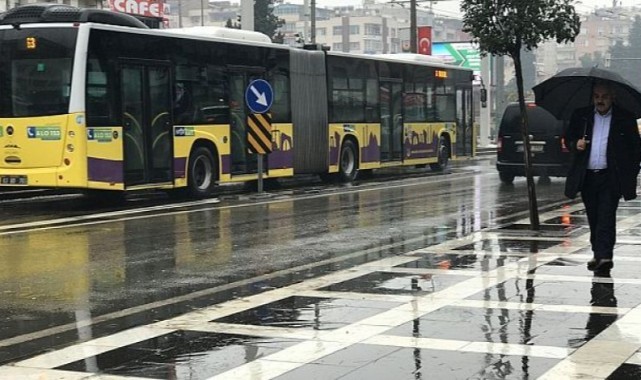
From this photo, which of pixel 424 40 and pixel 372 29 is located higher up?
pixel 372 29

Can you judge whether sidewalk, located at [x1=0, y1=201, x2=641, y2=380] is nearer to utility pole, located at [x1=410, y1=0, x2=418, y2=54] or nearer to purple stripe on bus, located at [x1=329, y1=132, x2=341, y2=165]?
purple stripe on bus, located at [x1=329, y1=132, x2=341, y2=165]

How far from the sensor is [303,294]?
891 centimetres

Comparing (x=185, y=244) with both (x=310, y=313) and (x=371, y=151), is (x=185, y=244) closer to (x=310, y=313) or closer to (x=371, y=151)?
(x=310, y=313)

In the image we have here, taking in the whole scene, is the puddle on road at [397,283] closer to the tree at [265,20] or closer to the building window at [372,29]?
the tree at [265,20]

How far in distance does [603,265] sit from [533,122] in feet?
48.0

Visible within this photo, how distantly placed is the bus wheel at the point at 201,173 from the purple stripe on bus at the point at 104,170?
2154 millimetres

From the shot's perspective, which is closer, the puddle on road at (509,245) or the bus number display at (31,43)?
the puddle on road at (509,245)

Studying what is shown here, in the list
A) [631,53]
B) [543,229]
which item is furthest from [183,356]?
[631,53]

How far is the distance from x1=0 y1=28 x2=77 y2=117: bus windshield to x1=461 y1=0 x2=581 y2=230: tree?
7458 millimetres

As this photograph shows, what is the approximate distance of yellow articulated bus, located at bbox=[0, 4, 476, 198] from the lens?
17281mm

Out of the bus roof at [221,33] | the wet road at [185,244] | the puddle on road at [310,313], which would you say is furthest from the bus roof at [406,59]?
the puddle on road at [310,313]

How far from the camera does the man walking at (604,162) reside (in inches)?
372

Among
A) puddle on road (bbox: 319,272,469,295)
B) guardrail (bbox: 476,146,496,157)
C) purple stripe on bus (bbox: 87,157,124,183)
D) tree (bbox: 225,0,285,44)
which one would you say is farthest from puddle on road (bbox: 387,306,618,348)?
tree (bbox: 225,0,285,44)

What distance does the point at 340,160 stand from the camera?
84.8 feet
